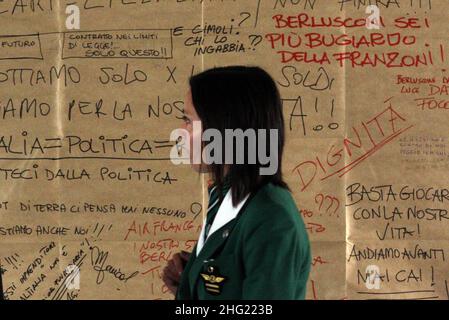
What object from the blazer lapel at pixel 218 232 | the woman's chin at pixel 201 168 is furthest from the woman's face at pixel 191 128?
the blazer lapel at pixel 218 232

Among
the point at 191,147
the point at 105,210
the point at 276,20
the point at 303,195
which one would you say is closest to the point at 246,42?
the point at 276,20

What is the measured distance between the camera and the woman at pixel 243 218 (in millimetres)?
1063

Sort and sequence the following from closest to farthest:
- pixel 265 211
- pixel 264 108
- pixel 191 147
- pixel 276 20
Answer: pixel 265 211 → pixel 264 108 → pixel 191 147 → pixel 276 20

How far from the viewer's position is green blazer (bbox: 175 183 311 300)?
1.06 metres

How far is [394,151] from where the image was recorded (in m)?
2.42

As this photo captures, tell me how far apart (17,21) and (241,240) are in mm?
1782

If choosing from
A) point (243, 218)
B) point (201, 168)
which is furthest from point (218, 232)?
point (201, 168)

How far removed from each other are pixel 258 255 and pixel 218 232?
160mm

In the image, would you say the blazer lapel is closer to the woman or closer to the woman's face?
the woman

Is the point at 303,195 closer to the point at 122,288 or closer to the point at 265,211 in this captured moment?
the point at 122,288

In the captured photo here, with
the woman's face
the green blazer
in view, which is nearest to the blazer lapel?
the green blazer

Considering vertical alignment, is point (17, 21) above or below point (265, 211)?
above

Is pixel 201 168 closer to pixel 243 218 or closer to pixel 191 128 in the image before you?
pixel 191 128

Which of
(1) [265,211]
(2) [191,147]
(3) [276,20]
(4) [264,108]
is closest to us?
(1) [265,211]
